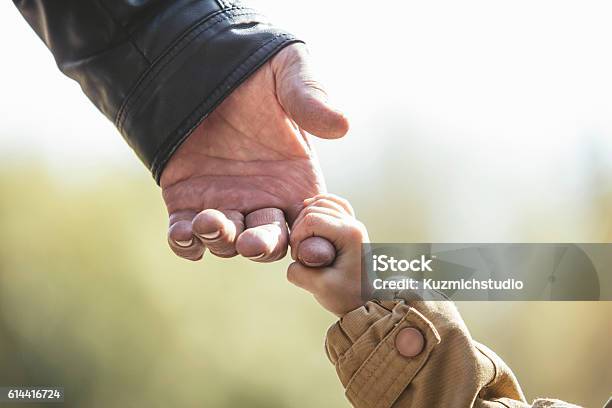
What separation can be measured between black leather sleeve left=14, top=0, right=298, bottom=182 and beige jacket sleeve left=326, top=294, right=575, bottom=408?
50 centimetres

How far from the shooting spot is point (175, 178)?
Result: 150cm

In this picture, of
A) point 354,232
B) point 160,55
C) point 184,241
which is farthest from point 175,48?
point 354,232

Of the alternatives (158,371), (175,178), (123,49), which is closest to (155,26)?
(123,49)

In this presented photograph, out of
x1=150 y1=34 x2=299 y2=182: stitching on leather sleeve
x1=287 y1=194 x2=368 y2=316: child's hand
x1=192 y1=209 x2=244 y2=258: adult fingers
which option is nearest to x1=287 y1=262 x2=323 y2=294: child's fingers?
x1=287 y1=194 x2=368 y2=316: child's hand

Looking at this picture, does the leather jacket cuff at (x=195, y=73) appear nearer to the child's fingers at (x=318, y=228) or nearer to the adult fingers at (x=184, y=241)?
the adult fingers at (x=184, y=241)

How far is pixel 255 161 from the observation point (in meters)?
1.48

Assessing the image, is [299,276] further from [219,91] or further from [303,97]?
[219,91]

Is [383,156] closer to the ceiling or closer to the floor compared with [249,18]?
closer to the floor

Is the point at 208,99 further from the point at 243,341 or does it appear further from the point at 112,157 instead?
the point at 112,157

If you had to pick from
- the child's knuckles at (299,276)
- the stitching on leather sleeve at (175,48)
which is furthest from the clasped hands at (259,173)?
the stitching on leather sleeve at (175,48)

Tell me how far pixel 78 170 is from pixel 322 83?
4.27m

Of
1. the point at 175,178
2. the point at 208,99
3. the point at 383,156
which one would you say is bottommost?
the point at 383,156

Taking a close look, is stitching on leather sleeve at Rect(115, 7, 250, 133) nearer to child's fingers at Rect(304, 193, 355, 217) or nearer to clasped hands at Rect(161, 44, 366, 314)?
clasped hands at Rect(161, 44, 366, 314)

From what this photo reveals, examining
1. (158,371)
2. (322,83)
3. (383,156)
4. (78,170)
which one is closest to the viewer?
(322,83)
